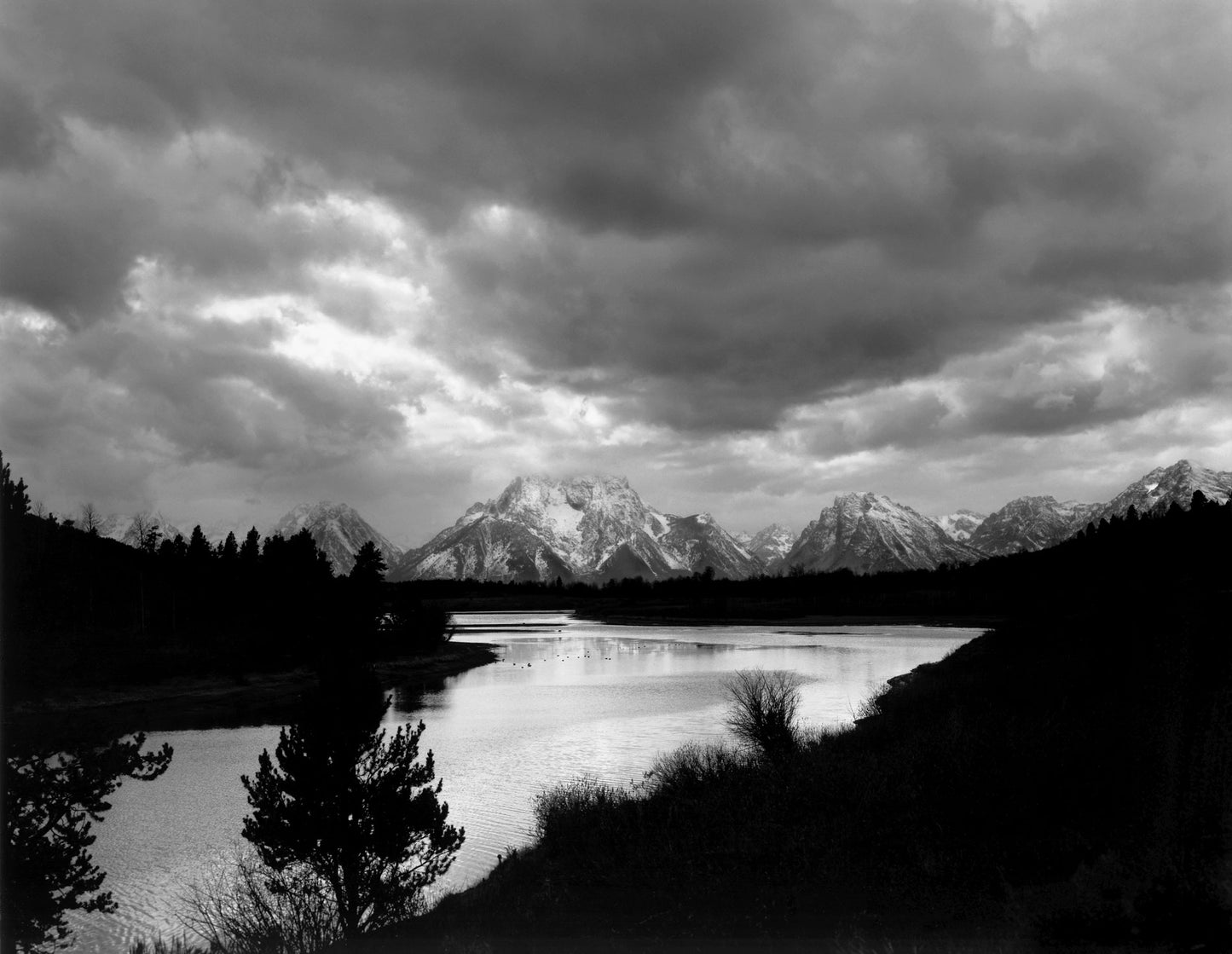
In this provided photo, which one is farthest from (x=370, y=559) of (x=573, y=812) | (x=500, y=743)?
(x=573, y=812)

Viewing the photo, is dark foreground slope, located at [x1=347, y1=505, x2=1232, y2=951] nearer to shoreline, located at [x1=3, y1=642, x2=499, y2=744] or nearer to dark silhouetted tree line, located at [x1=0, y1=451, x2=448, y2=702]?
dark silhouetted tree line, located at [x1=0, y1=451, x2=448, y2=702]

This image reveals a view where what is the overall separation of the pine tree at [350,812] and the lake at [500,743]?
166 inches

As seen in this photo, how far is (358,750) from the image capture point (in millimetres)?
23031

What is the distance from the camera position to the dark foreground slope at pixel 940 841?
14430 mm

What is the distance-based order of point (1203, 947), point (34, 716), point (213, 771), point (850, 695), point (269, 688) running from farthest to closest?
point (269, 688), point (850, 695), point (213, 771), point (34, 716), point (1203, 947)

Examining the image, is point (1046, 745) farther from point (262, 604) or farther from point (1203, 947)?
point (262, 604)

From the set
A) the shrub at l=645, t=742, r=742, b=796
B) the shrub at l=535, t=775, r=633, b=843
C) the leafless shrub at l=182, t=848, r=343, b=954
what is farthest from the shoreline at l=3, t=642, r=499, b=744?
the leafless shrub at l=182, t=848, r=343, b=954

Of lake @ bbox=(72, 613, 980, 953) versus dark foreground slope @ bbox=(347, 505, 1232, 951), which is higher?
dark foreground slope @ bbox=(347, 505, 1232, 951)

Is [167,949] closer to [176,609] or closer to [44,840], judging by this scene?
[44,840]

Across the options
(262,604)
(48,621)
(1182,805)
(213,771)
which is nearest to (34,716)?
(213,771)

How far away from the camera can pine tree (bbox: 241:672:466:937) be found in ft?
71.6

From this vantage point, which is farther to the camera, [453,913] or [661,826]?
[661,826]

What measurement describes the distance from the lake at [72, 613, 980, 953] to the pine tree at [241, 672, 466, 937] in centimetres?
422

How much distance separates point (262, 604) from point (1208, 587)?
95159 millimetres
